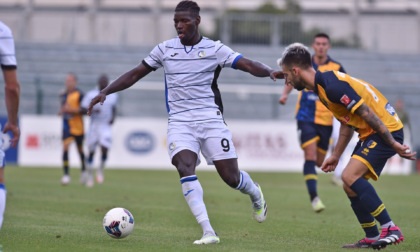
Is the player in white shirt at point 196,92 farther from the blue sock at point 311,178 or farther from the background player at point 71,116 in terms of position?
the background player at point 71,116

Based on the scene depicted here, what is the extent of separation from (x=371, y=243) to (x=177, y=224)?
9.70 feet

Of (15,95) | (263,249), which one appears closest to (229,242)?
(263,249)

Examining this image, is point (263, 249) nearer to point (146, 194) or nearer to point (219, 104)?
point (219, 104)

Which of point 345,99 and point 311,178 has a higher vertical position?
point 345,99

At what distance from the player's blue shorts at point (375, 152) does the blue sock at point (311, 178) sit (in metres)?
4.42

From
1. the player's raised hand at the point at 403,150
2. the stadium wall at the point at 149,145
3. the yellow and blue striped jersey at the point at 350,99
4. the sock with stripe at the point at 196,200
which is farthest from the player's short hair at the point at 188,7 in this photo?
the stadium wall at the point at 149,145

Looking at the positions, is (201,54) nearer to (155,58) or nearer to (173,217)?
(155,58)

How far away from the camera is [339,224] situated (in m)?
10.1

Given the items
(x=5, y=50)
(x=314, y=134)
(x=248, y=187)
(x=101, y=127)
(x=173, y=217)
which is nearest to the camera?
(x=5, y=50)

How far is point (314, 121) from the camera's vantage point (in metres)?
12.3

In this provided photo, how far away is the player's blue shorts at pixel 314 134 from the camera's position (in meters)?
12.2

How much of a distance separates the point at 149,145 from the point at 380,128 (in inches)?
697

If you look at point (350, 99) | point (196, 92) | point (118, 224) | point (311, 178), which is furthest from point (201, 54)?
point (311, 178)

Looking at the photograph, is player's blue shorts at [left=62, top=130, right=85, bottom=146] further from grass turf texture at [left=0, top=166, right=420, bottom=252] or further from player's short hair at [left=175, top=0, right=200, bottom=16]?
player's short hair at [left=175, top=0, right=200, bottom=16]
